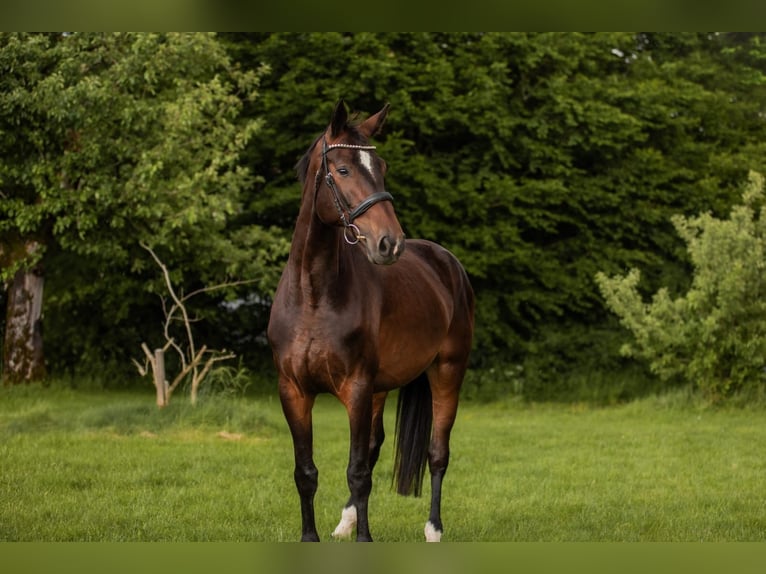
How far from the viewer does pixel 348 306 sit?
3672 millimetres

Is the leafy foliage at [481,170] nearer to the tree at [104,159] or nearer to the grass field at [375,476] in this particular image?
the tree at [104,159]

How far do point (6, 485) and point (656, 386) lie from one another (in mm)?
11939

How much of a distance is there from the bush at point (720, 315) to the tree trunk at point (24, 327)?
8972 millimetres

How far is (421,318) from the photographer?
14.3ft

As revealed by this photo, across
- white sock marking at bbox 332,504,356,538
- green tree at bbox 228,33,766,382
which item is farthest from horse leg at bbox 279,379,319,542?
green tree at bbox 228,33,766,382

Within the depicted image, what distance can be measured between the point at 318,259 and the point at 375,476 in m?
4.61

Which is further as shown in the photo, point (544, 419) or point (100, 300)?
point (100, 300)

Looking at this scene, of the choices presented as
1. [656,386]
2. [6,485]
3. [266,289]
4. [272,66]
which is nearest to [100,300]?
[266,289]

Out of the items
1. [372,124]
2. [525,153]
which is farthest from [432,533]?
[525,153]

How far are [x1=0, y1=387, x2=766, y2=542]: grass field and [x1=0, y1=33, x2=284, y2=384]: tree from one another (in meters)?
2.27

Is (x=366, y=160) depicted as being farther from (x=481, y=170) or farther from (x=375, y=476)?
(x=481, y=170)

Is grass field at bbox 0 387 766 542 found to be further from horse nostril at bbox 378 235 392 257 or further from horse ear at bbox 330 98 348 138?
horse ear at bbox 330 98 348 138

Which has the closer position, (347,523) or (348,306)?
(348,306)
